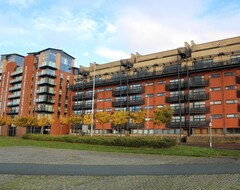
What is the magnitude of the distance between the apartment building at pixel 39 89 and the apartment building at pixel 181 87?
36.2ft

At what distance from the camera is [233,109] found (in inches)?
1973

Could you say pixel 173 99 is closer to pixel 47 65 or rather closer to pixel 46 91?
pixel 46 91

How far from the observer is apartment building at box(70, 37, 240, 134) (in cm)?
5153

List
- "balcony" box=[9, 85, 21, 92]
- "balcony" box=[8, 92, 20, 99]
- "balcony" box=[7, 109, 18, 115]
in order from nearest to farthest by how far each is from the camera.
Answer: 1. "balcony" box=[7, 109, 18, 115]
2. "balcony" box=[8, 92, 20, 99]
3. "balcony" box=[9, 85, 21, 92]

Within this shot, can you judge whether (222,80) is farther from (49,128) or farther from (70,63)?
(70,63)

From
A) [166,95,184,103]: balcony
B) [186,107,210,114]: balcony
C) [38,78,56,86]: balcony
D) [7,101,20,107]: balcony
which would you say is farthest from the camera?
[7,101,20,107]: balcony

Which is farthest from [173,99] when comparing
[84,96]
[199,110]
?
[84,96]

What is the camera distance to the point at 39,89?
8244 cm

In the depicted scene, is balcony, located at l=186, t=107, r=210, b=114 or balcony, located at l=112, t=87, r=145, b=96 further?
balcony, located at l=112, t=87, r=145, b=96

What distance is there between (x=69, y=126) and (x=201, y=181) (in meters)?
73.3

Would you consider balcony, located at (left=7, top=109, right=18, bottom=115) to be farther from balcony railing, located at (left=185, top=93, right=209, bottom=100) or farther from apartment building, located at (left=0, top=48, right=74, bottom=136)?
balcony railing, located at (left=185, top=93, right=209, bottom=100)

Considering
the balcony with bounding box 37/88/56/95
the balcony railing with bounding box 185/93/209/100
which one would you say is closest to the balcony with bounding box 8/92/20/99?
the balcony with bounding box 37/88/56/95

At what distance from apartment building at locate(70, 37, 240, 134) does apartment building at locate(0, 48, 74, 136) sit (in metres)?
11.0

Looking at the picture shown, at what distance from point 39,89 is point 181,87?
152ft
